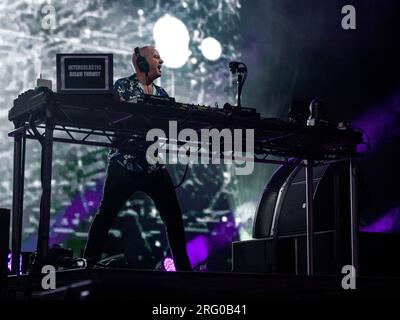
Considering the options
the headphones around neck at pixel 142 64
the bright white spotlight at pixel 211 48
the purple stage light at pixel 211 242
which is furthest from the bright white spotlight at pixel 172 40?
the headphones around neck at pixel 142 64

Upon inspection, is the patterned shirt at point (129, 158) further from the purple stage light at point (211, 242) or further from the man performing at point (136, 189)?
the purple stage light at point (211, 242)

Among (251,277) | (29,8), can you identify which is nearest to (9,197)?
(29,8)

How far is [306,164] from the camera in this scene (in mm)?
6078

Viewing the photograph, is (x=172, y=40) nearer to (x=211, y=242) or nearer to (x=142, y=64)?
(x=211, y=242)

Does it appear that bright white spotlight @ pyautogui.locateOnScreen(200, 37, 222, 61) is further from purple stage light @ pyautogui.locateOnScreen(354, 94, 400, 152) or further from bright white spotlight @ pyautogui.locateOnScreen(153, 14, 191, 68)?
purple stage light @ pyautogui.locateOnScreen(354, 94, 400, 152)

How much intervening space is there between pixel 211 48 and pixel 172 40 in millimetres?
847

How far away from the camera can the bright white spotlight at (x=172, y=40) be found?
477 inches

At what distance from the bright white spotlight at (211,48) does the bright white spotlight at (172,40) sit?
13.2 inches

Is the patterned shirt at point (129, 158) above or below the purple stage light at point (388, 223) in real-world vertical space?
above

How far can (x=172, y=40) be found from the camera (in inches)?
483

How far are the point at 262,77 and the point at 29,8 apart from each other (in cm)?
392
